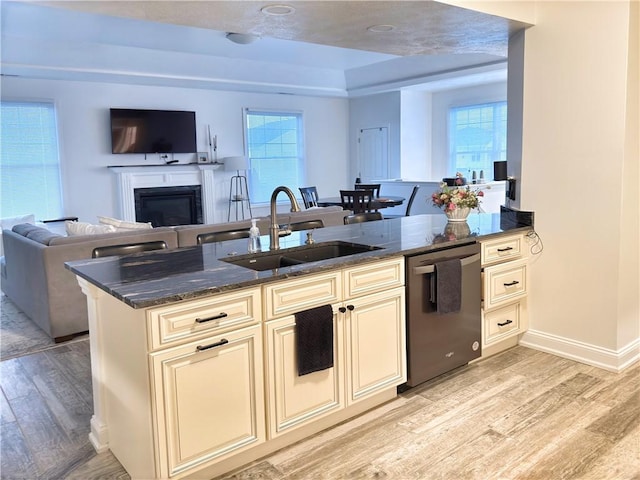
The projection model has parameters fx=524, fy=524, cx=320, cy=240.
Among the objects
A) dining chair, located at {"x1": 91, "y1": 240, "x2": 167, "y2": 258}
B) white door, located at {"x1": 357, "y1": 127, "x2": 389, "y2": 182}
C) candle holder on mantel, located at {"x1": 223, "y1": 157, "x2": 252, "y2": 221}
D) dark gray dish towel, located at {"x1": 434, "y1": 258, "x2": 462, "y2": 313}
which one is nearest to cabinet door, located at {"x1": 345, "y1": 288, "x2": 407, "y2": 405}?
dark gray dish towel, located at {"x1": 434, "y1": 258, "x2": 462, "y2": 313}

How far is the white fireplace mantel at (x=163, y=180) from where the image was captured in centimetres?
815

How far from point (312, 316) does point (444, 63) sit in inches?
283

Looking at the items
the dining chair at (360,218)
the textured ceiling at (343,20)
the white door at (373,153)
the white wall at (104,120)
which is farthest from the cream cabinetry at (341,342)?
the white door at (373,153)

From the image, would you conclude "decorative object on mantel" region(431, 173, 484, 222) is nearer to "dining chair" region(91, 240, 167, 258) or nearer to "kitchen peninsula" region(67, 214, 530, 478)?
"kitchen peninsula" region(67, 214, 530, 478)

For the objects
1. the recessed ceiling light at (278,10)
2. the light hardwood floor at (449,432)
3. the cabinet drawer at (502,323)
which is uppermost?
the recessed ceiling light at (278,10)

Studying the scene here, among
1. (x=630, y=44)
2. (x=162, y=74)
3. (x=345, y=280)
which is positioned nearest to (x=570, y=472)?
(x=345, y=280)

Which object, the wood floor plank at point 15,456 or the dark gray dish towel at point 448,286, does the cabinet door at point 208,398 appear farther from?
the dark gray dish towel at point 448,286

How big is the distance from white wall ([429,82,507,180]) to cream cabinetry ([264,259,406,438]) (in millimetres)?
7349

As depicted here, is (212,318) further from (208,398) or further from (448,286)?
(448,286)

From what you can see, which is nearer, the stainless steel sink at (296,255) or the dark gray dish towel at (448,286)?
the stainless steel sink at (296,255)

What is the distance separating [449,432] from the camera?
8.70 feet

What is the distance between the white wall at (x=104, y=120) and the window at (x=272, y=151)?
21 cm

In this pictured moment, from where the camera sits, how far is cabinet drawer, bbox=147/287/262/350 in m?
2.02

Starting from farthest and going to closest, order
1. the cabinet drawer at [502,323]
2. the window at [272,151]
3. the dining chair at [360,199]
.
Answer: the window at [272,151], the dining chair at [360,199], the cabinet drawer at [502,323]
